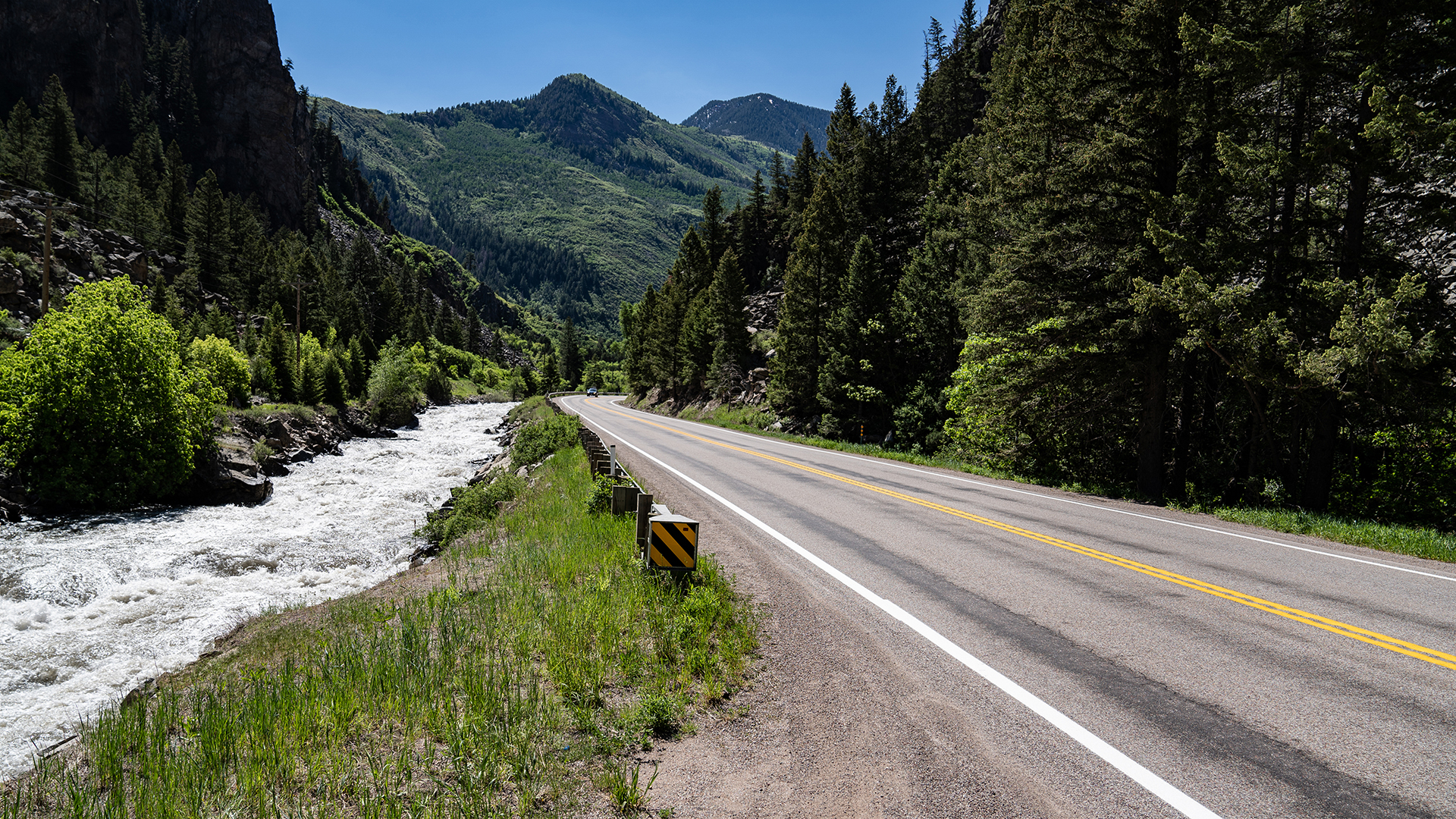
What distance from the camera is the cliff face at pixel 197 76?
10618 centimetres

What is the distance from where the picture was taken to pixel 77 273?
166ft

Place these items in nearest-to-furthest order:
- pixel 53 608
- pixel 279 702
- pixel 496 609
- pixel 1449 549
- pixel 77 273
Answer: pixel 279 702 → pixel 496 609 → pixel 1449 549 → pixel 53 608 → pixel 77 273

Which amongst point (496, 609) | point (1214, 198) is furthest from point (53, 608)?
point (1214, 198)

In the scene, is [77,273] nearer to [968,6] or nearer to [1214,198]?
[1214,198]

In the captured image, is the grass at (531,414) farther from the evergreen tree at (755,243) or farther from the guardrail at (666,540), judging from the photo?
the guardrail at (666,540)

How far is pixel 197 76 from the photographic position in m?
139

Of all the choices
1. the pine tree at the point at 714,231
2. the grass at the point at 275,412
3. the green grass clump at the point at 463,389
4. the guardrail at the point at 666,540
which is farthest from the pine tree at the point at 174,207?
the guardrail at the point at 666,540

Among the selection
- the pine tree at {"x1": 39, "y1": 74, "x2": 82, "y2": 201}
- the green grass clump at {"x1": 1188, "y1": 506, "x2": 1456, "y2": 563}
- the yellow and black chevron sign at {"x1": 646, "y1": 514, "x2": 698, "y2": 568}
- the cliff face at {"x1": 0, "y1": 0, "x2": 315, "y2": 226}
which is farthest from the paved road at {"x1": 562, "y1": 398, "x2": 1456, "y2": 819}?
the cliff face at {"x1": 0, "y1": 0, "x2": 315, "y2": 226}

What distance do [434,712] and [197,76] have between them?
198 m

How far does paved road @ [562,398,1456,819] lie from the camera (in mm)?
3342

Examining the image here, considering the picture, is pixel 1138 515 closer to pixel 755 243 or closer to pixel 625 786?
pixel 625 786

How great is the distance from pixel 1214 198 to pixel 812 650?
592 inches

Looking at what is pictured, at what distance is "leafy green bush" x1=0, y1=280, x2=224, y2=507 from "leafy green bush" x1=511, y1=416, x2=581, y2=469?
1137cm

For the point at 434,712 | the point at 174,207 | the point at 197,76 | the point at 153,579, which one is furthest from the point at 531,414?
the point at 197,76
